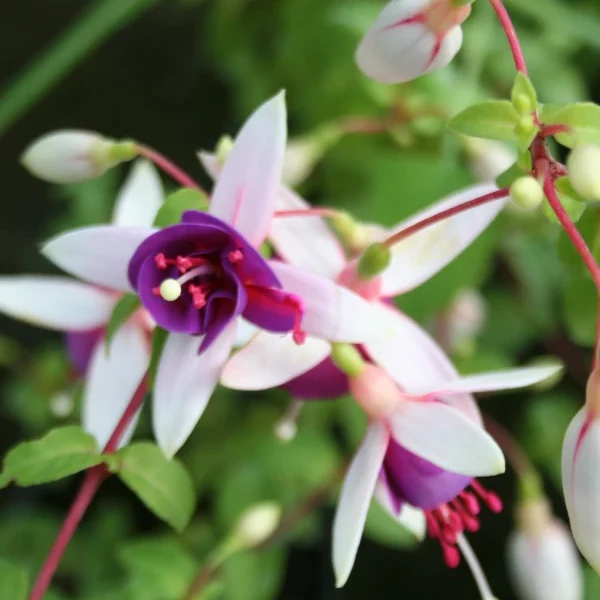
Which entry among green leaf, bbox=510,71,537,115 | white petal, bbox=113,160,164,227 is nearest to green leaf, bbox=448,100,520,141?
green leaf, bbox=510,71,537,115

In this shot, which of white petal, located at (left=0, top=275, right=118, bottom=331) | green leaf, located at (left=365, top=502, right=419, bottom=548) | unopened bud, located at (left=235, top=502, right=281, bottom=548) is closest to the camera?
white petal, located at (left=0, top=275, right=118, bottom=331)

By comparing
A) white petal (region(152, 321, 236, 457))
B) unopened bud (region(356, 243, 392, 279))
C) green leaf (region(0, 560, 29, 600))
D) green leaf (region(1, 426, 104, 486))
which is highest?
unopened bud (region(356, 243, 392, 279))

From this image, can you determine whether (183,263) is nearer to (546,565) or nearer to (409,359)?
(409,359)

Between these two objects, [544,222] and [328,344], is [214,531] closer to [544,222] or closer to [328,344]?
[544,222]

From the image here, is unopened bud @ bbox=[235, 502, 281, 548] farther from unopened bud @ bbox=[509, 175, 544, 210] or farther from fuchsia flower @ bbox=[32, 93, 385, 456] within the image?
unopened bud @ bbox=[509, 175, 544, 210]

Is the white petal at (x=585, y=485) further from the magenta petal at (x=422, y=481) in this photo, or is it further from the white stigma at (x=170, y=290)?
the white stigma at (x=170, y=290)

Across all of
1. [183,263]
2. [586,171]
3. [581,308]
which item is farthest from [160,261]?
[581,308]

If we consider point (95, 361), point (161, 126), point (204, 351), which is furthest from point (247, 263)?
point (161, 126)
